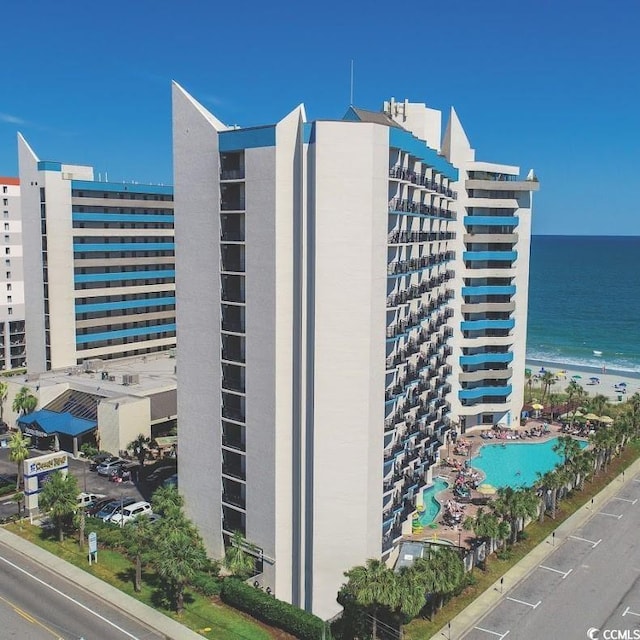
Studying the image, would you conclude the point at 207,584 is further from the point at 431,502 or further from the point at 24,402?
the point at 24,402

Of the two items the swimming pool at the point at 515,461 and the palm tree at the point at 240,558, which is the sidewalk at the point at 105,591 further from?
the swimming pool at the point at 515,461

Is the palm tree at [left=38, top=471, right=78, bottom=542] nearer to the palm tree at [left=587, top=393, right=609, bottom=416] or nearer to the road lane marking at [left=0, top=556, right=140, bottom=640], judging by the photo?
the road lane marking at [left=0, top=556, right=140, bottom=640]

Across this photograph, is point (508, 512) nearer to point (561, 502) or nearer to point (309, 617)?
point (561, 502)

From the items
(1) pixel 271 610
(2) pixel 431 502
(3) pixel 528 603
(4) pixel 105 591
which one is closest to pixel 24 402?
(4) pixel 105 591

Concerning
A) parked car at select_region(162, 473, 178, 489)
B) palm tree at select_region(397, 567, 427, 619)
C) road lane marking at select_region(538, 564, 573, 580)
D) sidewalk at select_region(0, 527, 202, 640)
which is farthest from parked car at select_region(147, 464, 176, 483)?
road lane marking at select_region(538, 564, 573, 580)

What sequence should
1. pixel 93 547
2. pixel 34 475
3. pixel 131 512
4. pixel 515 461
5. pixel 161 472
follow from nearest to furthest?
pixel 93 547 < pixel 34 475 < pixel 131 512 < pixel 161 472 < pixel 515 461

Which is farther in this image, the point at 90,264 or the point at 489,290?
the point at 90,264

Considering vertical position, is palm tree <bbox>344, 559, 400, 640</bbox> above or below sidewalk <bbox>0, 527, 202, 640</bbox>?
above
